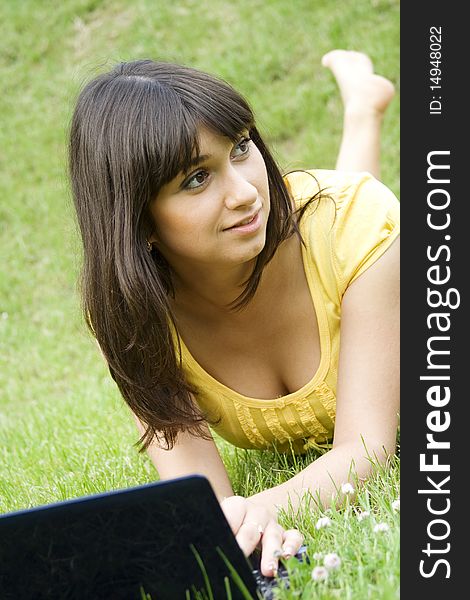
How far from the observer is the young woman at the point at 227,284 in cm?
214

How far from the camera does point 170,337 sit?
240cm

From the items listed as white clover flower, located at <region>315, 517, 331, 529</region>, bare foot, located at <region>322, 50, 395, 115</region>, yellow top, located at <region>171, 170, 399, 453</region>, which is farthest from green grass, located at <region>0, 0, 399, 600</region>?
white clover flower, located at <region>315, 517, 331, 529</region>

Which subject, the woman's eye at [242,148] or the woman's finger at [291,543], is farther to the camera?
the woman's eye at [242,148]

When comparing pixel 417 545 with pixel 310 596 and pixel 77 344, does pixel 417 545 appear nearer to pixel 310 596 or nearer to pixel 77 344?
pixel 310 596

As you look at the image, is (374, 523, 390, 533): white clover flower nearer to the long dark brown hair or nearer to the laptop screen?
the laptop screen

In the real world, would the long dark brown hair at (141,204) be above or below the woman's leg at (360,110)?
below

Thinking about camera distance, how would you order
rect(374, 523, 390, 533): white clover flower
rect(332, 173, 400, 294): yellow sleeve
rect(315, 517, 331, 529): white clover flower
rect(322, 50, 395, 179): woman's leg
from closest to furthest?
rect(374, 523, 390, 533): white clover flower, rect(315, 517, 331, 529): white clover flower, rect(332, 173, 400, 294): yellow sleeve, rect(322, 50, 395, 179): woman's leg

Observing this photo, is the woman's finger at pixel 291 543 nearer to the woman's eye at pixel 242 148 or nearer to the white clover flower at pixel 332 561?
the white clover flower at pixel 332 561

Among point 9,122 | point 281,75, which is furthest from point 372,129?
point 9,122

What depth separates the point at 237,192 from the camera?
2125 millimetres

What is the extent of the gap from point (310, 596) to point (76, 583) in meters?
0.36

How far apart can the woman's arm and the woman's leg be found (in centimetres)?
135

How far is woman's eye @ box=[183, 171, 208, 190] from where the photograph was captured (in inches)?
84.5

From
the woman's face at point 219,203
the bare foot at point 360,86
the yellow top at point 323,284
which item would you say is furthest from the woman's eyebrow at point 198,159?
the bare foot at point 360,86
